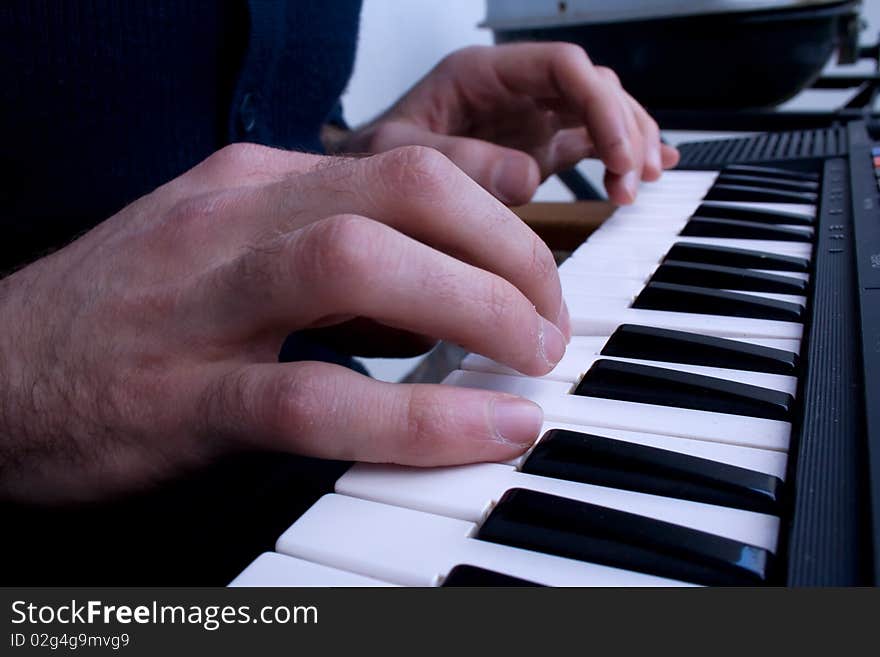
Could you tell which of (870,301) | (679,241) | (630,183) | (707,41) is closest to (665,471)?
(870,301)

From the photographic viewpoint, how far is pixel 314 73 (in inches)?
31.4

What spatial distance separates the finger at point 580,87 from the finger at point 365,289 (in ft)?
1.28

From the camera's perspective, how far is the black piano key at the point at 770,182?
72cm

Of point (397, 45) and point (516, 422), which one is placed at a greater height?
point (397, 45)

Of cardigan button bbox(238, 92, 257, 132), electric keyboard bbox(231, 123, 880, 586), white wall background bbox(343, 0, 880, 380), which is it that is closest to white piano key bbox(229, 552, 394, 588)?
electric keyboard bbox(231, 123, 880, 586)

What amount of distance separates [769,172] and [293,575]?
0.71 metres

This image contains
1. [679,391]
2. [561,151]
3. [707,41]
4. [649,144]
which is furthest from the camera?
[707,41]

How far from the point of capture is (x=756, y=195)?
2.25ft

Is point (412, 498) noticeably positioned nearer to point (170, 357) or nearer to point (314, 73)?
point (170, 357)

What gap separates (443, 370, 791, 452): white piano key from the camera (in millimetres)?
318

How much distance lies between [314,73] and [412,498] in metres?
0.63

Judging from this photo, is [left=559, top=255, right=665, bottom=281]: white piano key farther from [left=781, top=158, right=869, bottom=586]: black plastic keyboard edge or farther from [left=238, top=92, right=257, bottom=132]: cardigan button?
[left=238, top=92, right=257, bottom=132]: cardigan button

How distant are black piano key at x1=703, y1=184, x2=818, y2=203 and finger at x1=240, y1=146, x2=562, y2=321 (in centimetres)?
41

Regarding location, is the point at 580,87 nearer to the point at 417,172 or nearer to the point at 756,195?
the point at 756,195
